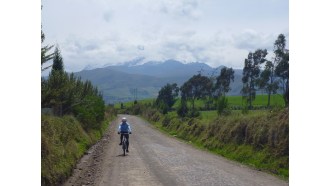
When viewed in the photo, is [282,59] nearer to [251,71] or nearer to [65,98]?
[251,71]

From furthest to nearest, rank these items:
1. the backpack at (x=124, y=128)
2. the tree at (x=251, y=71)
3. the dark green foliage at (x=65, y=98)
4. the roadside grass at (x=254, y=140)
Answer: the tree at (x=251, y=71)
the backpack at (x=124, y=128)
the roadside grass at (x=254, y=140)
the dark green foliage at (x=65, y=98)

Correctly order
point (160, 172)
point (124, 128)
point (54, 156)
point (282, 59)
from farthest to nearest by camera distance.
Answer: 1. point (282, 59)
2. point (124, 128)
3. point (160, 172)
4. point (54, 156)

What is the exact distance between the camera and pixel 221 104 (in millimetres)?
47969

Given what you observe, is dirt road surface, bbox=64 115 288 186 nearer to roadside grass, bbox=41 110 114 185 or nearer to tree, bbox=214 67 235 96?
roadside grass, bbox=41 110 114 185

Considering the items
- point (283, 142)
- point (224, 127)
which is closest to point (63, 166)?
point (283, 142)

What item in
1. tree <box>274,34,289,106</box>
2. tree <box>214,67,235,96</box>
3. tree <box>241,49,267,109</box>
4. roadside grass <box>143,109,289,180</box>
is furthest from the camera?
tree <box>214,67,235,96</box>

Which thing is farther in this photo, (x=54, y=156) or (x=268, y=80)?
(x=268, y=80)

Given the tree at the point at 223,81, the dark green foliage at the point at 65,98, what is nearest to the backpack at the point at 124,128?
the dark green foliage at the point at 65,98

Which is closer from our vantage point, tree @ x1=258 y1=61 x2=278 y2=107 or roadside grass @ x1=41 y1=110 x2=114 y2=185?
roadside grass @ x1=41 y1=110 x2=114 y2=185

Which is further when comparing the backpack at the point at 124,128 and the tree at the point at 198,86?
the tree at the point at 198,86

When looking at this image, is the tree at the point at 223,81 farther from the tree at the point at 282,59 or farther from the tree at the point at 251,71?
the tree at the point at 282,59

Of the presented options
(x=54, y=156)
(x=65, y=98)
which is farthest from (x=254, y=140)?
(x=54, y=156)

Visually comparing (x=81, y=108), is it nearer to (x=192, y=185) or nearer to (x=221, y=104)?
(x=192, y=185)

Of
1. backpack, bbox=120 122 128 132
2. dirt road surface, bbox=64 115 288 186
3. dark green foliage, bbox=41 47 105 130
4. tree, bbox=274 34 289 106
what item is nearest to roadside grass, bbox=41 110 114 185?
dirt road surface, bbox=64 115 288 186
